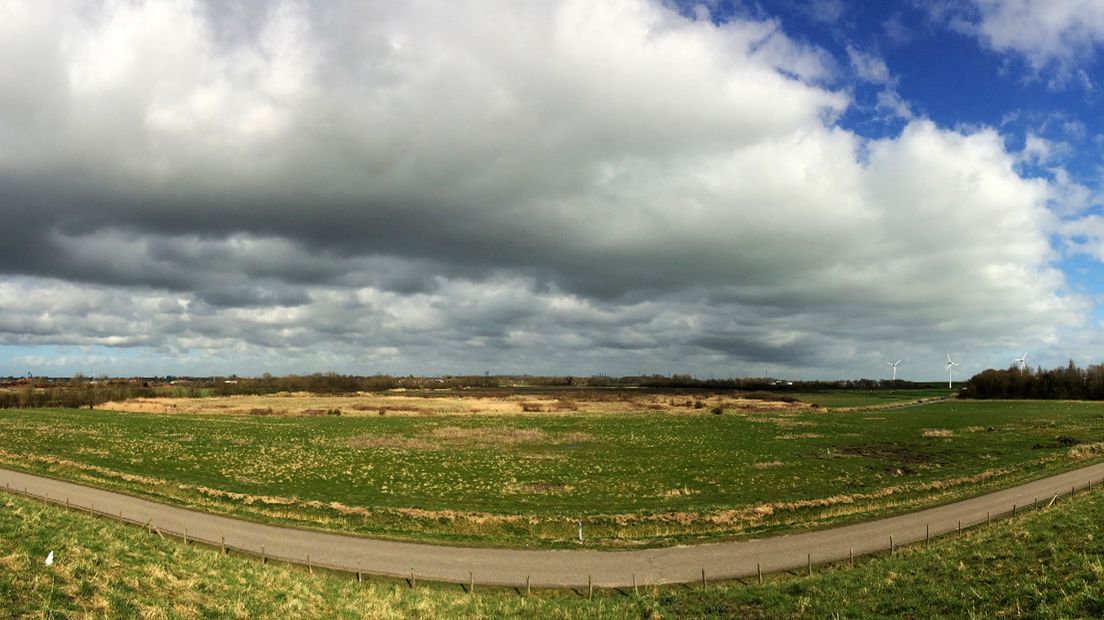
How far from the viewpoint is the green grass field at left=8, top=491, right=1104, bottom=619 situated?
48.9ft

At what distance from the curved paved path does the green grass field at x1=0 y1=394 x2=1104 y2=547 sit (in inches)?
75.9

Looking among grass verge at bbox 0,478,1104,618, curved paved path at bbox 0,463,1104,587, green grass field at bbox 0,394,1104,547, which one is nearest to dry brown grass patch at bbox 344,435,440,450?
green grass field at bbox 0,394,1104,547

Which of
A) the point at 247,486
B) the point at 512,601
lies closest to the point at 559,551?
the point at 512,601

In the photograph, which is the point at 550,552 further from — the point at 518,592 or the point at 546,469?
the point at 546,469

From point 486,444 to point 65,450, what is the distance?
139 ft

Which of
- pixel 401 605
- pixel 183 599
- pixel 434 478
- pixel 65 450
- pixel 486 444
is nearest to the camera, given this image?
pixel 183 599

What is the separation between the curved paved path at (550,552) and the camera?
2666cm

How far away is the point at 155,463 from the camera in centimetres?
5503

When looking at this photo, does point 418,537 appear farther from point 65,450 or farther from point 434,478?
point 65,450

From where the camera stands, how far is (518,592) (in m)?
24.7

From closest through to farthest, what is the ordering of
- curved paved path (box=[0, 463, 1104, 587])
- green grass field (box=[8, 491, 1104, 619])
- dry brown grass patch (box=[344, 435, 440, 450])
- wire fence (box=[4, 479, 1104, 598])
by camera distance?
1. green grass field (box=[8, 491, 1104, 619])
2. wire fence (box=[4, 479, 1104, 598])
3. curved paved path (box=[0, 463, 1104, 587])
4. dry brown grass patch (box=[344, 435, 440, 450])

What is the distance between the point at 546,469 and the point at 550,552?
84.1 ft

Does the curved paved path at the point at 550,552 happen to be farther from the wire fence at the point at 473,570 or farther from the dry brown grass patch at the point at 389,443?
the dry brown grass patch at the point at 389,443

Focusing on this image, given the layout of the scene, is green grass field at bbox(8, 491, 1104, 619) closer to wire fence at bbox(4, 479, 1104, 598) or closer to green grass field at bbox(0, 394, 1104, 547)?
wire fence at bbox(4, 479, 1104, 598)
